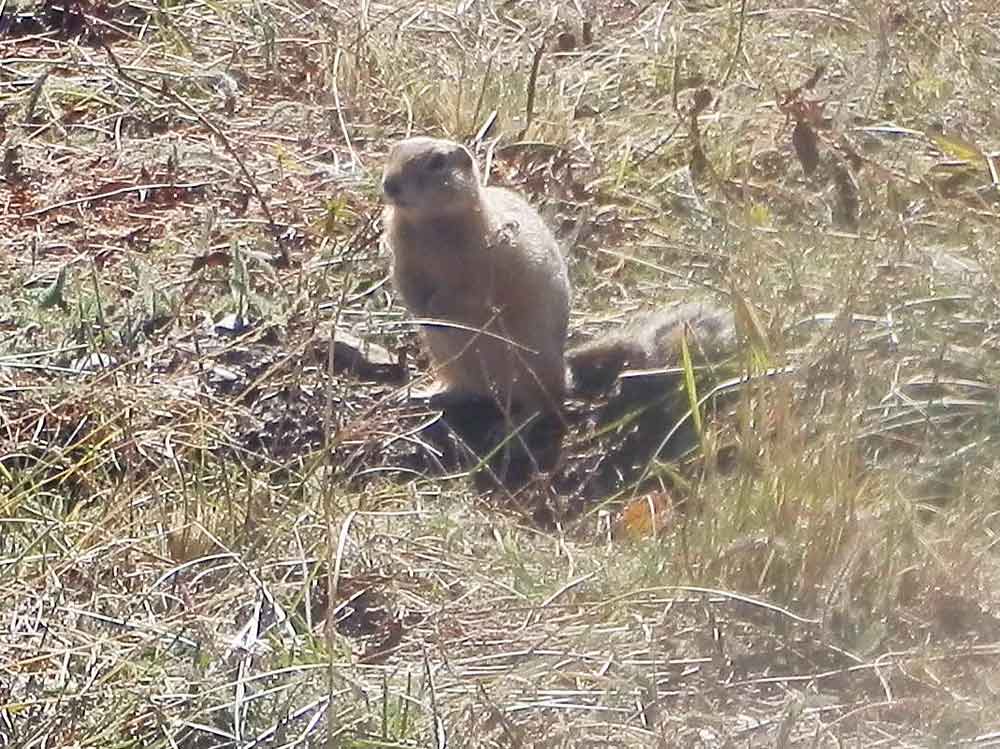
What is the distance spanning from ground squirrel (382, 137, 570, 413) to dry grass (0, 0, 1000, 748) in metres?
0.20

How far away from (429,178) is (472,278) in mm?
269

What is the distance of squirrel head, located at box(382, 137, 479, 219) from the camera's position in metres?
4.76

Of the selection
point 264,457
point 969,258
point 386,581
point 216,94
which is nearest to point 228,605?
point 386,581

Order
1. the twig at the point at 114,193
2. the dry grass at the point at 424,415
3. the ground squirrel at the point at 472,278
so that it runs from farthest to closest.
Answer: the twig at the point at 114,193 < the ground squirrel at the point at 472,278 < the dry grass at the point at 424,415

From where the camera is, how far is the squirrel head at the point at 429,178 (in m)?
4.76

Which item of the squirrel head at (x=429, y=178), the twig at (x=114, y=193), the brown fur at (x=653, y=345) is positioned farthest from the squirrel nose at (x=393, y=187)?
the twig at (x=114, y=193)

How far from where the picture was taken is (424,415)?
457 cm

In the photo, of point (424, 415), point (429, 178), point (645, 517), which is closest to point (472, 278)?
point (429, 178)

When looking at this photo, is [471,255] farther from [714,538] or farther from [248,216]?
[714,538]

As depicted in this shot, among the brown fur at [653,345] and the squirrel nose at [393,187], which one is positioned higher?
the squirrel nose at [393,187]

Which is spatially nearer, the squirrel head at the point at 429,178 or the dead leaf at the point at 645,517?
the dead leaf at the point at 645,517

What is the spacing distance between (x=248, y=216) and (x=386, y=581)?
2181mm

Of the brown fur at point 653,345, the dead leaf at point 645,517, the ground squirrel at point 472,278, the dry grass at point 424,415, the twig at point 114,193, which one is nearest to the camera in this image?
the dry grass at point 424,415

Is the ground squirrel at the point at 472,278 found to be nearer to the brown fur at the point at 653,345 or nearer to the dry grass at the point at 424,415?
the brown fur at the point at 653,345
